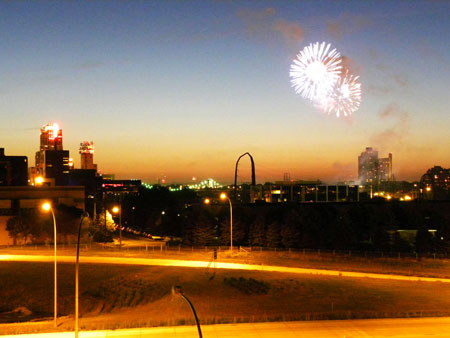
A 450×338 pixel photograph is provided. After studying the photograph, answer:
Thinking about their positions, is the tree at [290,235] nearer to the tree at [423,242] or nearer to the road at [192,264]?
the road at [192,264]

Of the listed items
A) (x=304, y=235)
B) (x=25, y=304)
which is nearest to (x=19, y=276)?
(x=25, y=304)

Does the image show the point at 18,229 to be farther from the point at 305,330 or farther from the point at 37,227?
the point at 305,330

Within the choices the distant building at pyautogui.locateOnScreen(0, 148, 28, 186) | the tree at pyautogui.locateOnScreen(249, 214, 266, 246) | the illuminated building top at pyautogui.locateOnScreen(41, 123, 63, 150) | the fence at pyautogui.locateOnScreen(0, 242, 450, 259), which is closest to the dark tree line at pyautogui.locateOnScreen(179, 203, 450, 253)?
the tree at pyautogui.locateOnScreen(249, 214, 266, 246)

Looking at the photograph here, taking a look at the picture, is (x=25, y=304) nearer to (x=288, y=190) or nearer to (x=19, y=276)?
(x=19, y=276)

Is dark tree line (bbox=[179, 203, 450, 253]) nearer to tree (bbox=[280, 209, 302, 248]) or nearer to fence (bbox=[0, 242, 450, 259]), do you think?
tree (bbox=[280, 209, 302, 248])

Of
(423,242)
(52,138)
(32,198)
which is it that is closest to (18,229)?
(32,198)

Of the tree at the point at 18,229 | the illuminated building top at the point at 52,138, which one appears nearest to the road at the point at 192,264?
the tree at the point at 18,229
